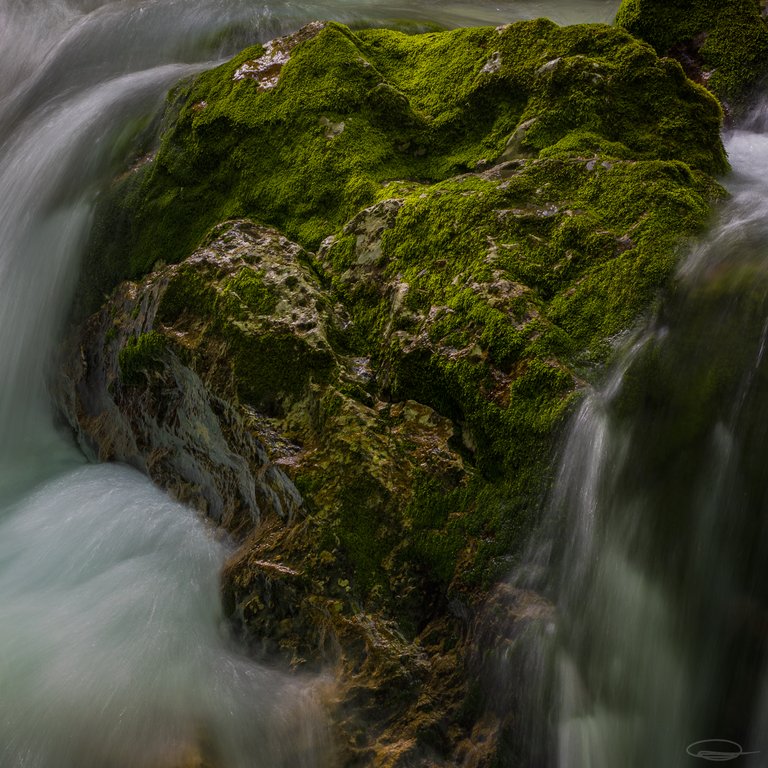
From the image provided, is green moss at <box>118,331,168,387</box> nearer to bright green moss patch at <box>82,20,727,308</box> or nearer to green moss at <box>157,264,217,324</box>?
green moss at <box>157,264,217,324</box>

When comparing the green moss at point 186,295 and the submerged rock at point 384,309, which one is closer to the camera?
the submerged rock at point 384,309

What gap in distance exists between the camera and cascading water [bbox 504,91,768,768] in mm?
2771

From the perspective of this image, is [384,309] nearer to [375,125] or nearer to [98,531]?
[375,125]

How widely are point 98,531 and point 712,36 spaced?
5388 millimetres

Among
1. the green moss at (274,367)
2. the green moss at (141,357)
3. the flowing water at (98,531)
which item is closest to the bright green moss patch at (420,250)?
the green moss at (274,367)

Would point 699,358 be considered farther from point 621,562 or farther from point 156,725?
point 156,725

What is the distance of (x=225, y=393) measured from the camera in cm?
399

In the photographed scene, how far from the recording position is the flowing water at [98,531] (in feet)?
10.4

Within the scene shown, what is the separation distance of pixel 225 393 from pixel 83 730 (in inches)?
64.4

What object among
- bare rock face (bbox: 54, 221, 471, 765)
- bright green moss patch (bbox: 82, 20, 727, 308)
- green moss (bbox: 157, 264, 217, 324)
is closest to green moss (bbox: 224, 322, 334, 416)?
bare rock face (bbox: 54, 221, 471, 765)

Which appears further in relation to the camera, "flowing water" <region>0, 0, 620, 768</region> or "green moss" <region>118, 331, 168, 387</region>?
"green moss" <region>118, 331, 168, 387</region>

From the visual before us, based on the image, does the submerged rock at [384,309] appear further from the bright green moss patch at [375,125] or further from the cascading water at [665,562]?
the cascading water at [665,562]

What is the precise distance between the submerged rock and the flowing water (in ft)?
0.73

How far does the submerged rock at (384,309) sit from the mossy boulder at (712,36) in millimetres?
1503
